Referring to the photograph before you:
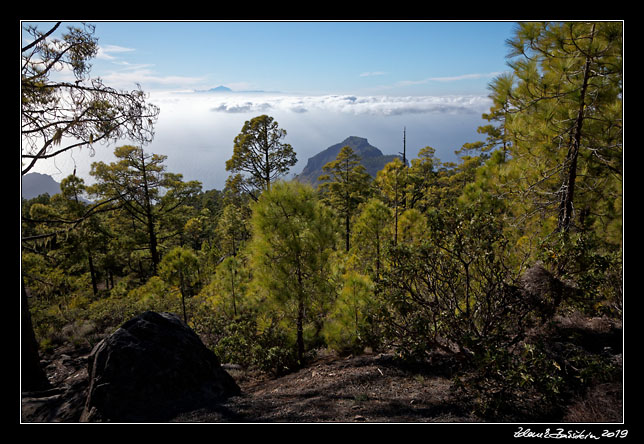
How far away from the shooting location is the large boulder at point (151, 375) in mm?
4086

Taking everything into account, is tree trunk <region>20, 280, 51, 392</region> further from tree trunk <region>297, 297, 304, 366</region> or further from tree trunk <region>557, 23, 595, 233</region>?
tree trunk <region>557, 23, 595, 233</region>

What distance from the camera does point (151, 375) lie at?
449 centimetres

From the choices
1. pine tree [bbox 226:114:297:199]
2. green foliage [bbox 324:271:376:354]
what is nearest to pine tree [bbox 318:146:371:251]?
pine tree [bbox 226:114:297:199]

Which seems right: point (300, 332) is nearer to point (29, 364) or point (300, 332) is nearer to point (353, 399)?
point (353, 399)

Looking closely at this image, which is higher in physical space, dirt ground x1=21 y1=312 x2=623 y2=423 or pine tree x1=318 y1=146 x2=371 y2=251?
pine tree x1=318 y1=146 x2=371 y2=251

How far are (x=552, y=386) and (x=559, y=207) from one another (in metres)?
4.54

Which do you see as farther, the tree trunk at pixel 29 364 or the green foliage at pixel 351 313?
the green foliage at pixel 351 313

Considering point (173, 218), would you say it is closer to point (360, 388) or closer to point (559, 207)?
point (360, 388)

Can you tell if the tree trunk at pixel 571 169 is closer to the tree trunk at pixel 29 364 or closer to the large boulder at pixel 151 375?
the large boulder at pixel 151 375

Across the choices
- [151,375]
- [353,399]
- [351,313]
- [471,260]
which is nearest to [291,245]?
[351,313]

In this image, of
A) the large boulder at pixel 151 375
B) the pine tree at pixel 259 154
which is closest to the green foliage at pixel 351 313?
the large boulder at pixel 151 375

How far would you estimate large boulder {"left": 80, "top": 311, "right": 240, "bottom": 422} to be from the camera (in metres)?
4.09

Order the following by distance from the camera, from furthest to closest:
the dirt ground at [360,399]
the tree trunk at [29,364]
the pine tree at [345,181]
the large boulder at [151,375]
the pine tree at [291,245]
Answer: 1. the pine tree at [345,181]
2. the pine tree at [291,245]
3. the tree trunk at [29,364]
4. the large boulder at [151,375]
5. the dirt ground at [360,399]

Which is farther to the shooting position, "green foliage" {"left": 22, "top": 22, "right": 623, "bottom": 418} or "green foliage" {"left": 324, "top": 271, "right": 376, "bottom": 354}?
"green foliage" {"left": 324, "top": 271, "right": 376, "bottom": 354}
